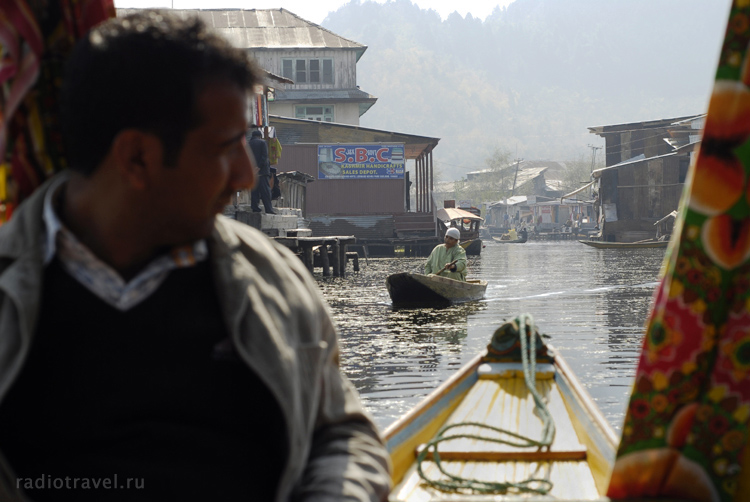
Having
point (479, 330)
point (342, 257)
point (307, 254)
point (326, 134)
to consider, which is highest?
point (326, 134)

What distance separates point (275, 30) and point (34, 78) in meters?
37.3

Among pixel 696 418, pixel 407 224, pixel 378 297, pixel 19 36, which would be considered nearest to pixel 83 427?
pixel 19 36

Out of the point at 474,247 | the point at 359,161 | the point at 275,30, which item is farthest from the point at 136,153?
the point at 275,30

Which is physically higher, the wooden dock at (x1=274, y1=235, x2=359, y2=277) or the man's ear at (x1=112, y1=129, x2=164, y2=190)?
the man's ear at (x1=112, y1=129, x2=164, y2=190)

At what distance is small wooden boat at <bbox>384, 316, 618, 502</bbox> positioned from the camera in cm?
331

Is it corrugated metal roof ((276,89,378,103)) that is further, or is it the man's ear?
corrugated metal roof ((276,89,378,103))

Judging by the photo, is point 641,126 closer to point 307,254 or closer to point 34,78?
point 307,254

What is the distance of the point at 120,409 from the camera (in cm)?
151

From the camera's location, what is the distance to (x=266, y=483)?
5.24ft

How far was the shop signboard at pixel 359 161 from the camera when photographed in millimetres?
31984

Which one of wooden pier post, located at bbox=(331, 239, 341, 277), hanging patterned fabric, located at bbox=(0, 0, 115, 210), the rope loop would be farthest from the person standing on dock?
hanging patterned fabric, located at bbox=(0, 0, 115, 210)

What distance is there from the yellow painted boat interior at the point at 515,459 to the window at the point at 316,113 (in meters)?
33.1

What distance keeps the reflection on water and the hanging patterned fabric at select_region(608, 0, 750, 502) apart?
4981 mm

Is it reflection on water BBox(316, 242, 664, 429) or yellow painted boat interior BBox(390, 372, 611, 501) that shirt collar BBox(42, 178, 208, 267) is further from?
reflection on water BBox(316, 242, 664, 429)
